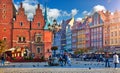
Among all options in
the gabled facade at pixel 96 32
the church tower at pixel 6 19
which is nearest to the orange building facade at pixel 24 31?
the church tower at pixel 6 19

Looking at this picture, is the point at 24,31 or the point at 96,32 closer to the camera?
the point at 24,31

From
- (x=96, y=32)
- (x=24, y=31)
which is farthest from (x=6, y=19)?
(x=96, y=32)

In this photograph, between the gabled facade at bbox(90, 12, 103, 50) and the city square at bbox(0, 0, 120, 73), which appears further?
the gabled facade at bbox(90, 12, 103, 50)

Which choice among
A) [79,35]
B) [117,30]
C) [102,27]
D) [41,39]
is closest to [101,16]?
[102,27]

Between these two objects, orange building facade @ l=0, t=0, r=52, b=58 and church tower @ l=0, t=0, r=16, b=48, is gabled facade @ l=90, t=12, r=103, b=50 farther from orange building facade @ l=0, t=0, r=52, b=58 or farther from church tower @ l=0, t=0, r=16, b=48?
church tower @ l=0, t=0, r=16, b=48

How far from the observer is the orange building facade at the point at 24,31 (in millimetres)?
76312

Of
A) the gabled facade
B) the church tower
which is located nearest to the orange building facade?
the church tower

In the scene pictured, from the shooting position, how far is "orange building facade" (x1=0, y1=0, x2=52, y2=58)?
7631cm

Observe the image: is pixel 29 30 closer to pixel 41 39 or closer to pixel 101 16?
pixel 41 39

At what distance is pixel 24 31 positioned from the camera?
7856cm

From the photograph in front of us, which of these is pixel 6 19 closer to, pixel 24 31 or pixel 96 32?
pixel 24 31

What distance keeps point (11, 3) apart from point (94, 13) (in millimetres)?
47305

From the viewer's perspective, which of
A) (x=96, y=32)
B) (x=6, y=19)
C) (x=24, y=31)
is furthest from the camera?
(x=96, y=32)

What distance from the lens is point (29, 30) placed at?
260ft
